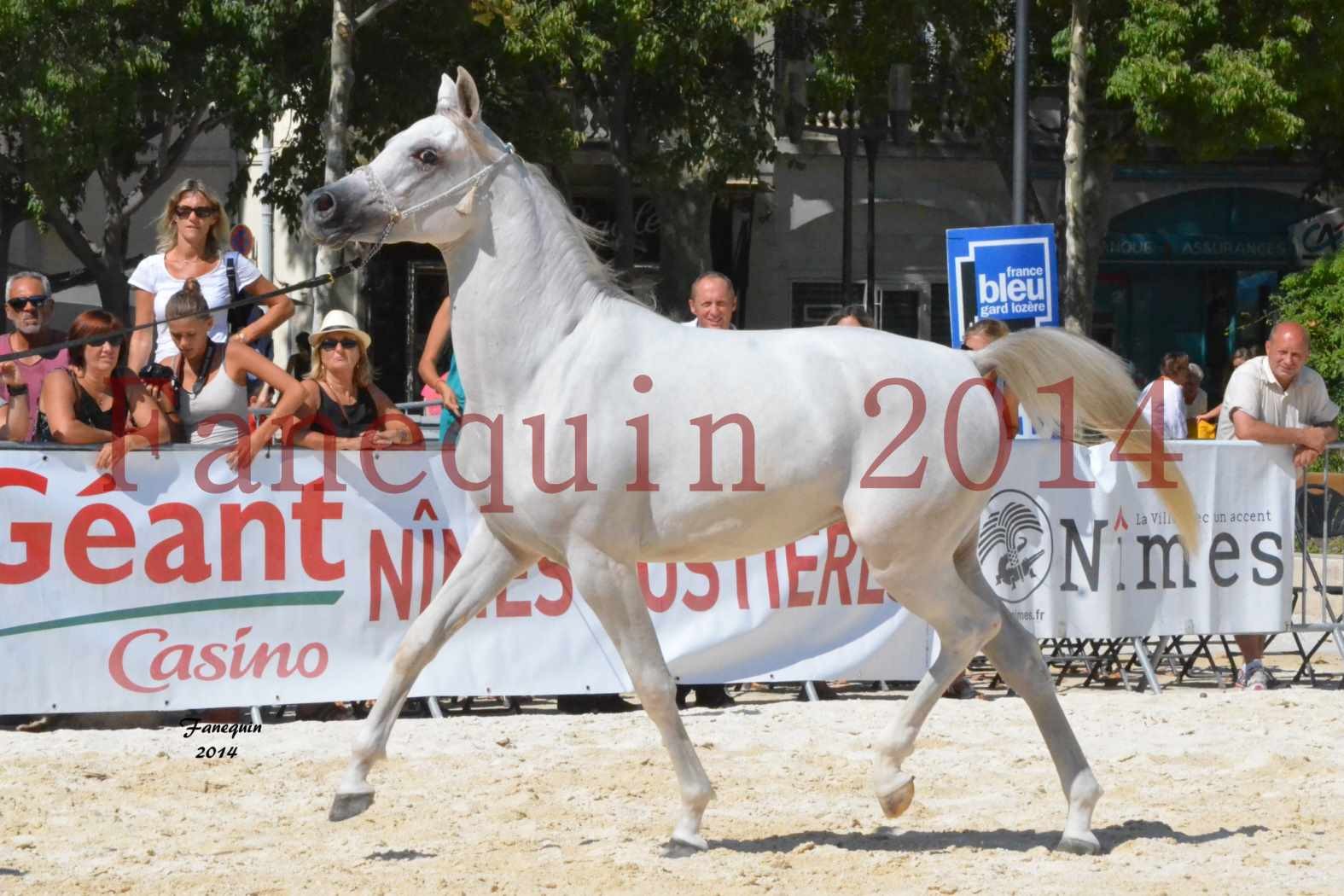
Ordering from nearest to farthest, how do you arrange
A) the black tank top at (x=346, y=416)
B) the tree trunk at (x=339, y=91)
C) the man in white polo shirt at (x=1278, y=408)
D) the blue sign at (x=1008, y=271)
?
1. the black tank top at (x=346, y=416)
2. the man in white polo shirt at (x=1278, y=408)
3. the blue sign at (x=1008, y=271)
4. the tree trunk at (x=339, y=91)

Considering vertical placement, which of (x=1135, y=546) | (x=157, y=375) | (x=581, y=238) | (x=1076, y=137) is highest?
(x=1076, y=137)

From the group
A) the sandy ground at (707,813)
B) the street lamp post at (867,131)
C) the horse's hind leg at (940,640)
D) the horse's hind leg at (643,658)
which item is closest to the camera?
the sandy ground at (707,813)

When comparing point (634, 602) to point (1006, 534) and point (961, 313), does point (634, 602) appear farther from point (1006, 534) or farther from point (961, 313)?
point (961, 313)

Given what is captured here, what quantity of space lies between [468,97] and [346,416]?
3248 mm

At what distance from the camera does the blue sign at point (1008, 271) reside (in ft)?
42.5

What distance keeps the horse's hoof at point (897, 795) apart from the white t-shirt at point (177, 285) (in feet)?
14.4

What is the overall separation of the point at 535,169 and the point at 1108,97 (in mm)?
15823

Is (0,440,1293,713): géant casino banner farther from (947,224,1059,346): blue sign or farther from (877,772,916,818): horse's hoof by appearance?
(947,224,1059,346): blue sign

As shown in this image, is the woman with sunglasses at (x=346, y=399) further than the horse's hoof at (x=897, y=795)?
Yes

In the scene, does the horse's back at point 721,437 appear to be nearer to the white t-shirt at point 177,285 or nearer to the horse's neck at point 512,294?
the horse's neck at point 512,294

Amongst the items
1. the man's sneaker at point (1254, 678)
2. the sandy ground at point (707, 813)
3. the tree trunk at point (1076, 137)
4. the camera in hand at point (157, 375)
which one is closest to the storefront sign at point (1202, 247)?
the tree trunk at point (1076, 137)

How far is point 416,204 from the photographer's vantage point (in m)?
5.66

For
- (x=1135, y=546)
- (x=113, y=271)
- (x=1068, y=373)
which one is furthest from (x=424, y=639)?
(x=113, y=271)

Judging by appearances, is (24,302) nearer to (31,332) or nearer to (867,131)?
(31,332)
